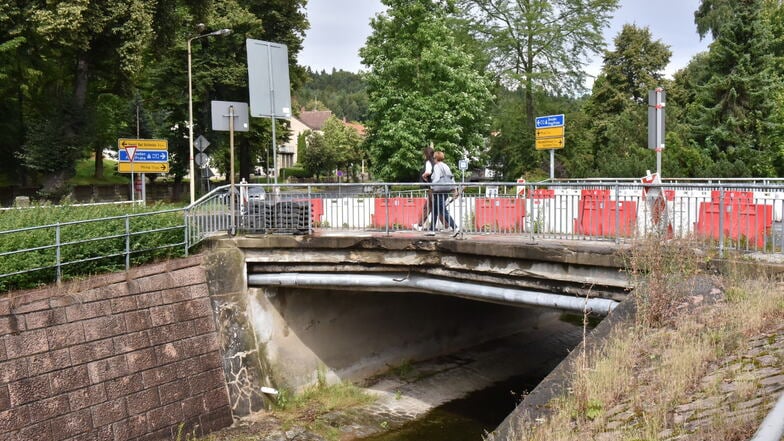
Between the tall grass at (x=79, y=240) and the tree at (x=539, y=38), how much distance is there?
25970 millimetres

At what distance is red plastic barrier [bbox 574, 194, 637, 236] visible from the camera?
912 centimetres

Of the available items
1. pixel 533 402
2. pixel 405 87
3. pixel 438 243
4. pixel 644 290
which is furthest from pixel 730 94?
pixel 533 402

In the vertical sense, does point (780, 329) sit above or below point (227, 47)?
below

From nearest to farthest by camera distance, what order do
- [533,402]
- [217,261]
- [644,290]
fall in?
[533,402] < [644,290] < [217,261]

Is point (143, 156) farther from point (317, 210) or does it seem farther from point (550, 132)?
point (550, 132)

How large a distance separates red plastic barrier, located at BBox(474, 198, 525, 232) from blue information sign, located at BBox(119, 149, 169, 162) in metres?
13.7

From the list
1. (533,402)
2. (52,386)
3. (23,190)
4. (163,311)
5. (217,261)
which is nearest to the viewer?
(533,402)

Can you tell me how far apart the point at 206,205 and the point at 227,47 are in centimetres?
2274

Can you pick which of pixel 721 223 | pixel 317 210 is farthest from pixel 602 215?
pixel 317 210

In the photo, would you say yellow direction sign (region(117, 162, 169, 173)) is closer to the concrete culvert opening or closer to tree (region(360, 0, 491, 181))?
the concrete culvert opening

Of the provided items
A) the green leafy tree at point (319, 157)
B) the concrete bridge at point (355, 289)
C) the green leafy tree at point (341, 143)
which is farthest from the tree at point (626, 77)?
the green leafy tree at point (319, 157)

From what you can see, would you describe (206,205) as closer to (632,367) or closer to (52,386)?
(52,386)

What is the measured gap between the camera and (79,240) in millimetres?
9727

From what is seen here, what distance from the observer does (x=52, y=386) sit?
8484mm
